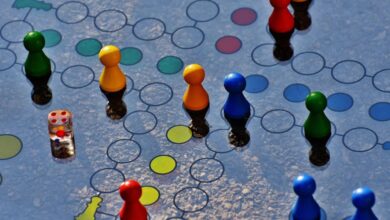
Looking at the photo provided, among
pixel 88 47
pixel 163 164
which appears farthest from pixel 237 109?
pixel 88 47

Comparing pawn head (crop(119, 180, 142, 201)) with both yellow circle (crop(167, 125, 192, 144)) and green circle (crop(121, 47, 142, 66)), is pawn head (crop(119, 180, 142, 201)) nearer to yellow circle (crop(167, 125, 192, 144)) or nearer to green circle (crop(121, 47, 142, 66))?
yellow circle (crop(167, 125, 192, 144))

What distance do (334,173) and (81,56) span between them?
22.6 inches

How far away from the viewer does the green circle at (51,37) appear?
7.49 feet

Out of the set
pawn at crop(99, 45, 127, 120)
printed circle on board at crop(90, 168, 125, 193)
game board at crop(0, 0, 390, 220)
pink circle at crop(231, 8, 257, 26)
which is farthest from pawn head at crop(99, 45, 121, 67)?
pink circle at crop(231, 8, 257, 26)

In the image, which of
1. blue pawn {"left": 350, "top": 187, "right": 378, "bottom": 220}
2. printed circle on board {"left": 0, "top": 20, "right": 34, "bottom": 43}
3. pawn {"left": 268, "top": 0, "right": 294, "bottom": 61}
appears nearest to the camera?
blue pawn {"left": 350, "top": 187, "right": 378, "bottom": 220}

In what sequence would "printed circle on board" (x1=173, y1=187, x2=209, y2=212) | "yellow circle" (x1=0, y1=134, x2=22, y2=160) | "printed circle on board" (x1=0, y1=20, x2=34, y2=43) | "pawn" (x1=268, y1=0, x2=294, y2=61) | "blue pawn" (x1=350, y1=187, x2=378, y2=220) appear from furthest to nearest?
"printed circle on board" (x1=0, y1=20, x2=34, y2=43)
"pawn" (x1=268, y1=0, x2=294, y2=61)
"yellow circle" (x1=0, y1=134, x2=22, y2=160)
"printed circle on board" (x1=173, y1=187, x2=209, y2=212)
"blue pawn" (x1=350, y1=187, x2=378, y2=220)

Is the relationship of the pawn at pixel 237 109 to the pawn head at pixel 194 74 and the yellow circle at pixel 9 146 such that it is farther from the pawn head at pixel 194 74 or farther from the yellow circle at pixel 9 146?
the yellow circle at pixel 9 146

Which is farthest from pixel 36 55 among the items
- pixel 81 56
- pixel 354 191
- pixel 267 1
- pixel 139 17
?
pixel 354 191

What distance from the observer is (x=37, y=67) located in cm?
216

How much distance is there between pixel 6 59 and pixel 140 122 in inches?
13.0

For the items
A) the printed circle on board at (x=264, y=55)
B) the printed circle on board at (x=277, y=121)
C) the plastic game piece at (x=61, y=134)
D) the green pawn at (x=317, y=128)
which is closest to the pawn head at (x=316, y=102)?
the green pawn at (x=317, y=128)

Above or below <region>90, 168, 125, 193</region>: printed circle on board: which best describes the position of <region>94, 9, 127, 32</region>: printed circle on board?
above

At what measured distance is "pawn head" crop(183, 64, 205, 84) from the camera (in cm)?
204

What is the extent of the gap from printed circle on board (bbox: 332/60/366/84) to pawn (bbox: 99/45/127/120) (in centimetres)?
41
